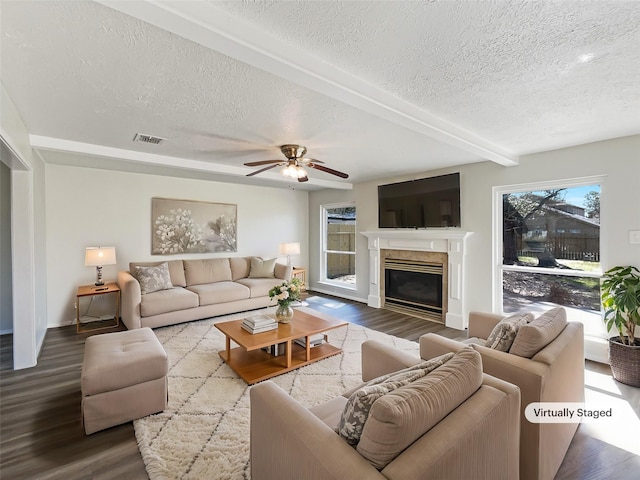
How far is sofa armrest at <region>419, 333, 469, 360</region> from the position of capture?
1871 millimetres

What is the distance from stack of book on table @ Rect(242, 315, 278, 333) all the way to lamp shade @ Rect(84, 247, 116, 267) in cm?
246

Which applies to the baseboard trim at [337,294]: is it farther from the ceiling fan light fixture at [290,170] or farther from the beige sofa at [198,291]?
the ceiling fan light fixture at [290,170]

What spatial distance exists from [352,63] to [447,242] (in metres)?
3.33

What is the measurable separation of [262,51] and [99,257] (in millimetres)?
3971

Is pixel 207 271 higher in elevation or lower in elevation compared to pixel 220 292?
higher

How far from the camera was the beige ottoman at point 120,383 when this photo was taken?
6.53 ft

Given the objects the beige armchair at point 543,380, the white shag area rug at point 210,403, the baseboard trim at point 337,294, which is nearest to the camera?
the beige armchair at point 543,380

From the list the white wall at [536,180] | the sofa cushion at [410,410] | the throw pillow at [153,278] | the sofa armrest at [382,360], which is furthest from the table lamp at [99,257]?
the sofa cushion at [410,410]

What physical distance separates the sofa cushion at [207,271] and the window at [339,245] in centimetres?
226

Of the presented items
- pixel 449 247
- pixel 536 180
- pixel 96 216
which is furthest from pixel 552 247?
pixel 96 216

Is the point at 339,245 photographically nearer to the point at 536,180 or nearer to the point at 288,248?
the point at 288,248

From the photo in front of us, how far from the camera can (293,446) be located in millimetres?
1127

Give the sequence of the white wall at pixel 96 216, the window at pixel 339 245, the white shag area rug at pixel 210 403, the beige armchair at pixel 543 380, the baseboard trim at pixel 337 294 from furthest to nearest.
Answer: the window at pixel 339 245 → the baseboard trim at pixel 337 294 → the white wall at pixel 96 216 → the white shag area rug at pixel 210 403 → the beige armchair at pixel 543 380

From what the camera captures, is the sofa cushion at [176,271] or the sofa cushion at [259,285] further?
the sofa cushion at [259,285]
